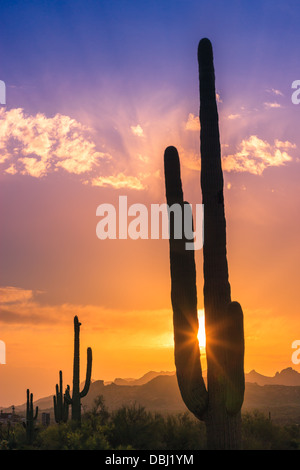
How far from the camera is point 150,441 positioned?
16641 mm

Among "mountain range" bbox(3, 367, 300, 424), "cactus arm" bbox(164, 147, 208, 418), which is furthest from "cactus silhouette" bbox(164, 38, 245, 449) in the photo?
"mountain range" bbox(3, 367, 300, 424)

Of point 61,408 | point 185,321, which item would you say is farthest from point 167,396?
point 185,321

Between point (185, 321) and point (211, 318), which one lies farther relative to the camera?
point (185, 321)

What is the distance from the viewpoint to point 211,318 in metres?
14.5

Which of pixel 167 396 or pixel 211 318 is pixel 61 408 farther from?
pixel 167 396

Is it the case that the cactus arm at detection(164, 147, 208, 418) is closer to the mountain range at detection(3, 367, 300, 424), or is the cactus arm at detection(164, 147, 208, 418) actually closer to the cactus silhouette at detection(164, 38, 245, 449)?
the cactus silhouette at detection(164, 38, 245, 449)

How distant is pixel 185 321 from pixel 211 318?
742mm

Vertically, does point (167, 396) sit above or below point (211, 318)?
below

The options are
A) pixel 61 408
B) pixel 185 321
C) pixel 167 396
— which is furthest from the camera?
pixel 167 396

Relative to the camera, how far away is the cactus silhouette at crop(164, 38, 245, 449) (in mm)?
13203

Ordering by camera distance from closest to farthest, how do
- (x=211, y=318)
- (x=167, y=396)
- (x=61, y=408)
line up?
(x=211, y=318) → (x=61, y=408) → (x=167, y=396)

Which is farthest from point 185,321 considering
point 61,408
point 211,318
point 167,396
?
point 167,396

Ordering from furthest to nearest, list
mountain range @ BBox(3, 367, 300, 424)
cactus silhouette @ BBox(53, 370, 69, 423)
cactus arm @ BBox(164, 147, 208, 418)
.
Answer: mountain range @ BBox(3, 367, 300, 424)
cactus silhouette @ BBox(53, 370, 69, 423)
cactus arm @ BBox(164, 147, 208, 418)

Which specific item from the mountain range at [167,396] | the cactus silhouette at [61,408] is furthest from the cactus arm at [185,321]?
the mountain range at [167,396]
